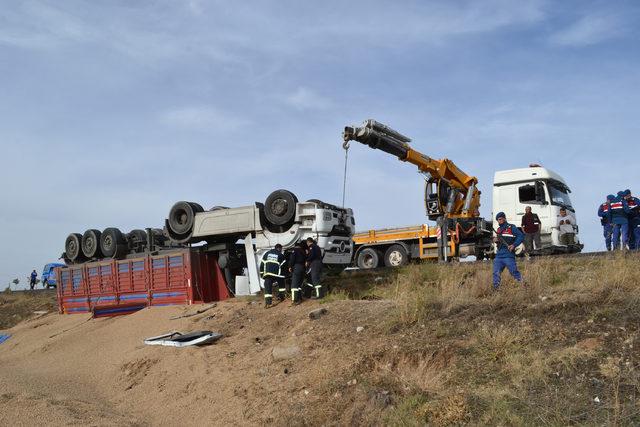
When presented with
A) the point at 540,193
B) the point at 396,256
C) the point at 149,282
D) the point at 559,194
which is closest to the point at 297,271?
the point at 149,282

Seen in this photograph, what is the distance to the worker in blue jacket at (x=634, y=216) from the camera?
1307 centimetres

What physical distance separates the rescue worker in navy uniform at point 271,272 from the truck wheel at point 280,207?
2.69 feet

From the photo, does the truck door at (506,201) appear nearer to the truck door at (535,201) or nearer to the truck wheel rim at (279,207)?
the truck door at (535,201)

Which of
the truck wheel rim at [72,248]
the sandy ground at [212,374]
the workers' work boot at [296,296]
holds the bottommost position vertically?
the sandy ground at [212,374]

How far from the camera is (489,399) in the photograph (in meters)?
5.41

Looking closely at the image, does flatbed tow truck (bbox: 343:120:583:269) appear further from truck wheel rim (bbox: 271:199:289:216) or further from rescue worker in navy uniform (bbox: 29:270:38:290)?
rescue worker in navy uniform (bbox: 29:270:38:290)

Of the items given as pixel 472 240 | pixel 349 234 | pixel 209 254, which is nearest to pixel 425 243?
pixel 472 240

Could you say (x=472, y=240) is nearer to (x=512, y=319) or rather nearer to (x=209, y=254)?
(x=209, y=254)

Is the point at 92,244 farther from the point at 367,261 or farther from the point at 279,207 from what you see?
the point at 367,261

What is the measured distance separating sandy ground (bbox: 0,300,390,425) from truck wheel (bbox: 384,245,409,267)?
6.76 meters

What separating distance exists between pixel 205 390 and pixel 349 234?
20.1 feet

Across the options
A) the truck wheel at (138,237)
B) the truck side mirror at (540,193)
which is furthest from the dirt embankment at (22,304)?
the truck side mirror at (540,193)

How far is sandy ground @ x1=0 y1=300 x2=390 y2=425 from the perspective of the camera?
22.8ft

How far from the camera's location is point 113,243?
15.6 m
